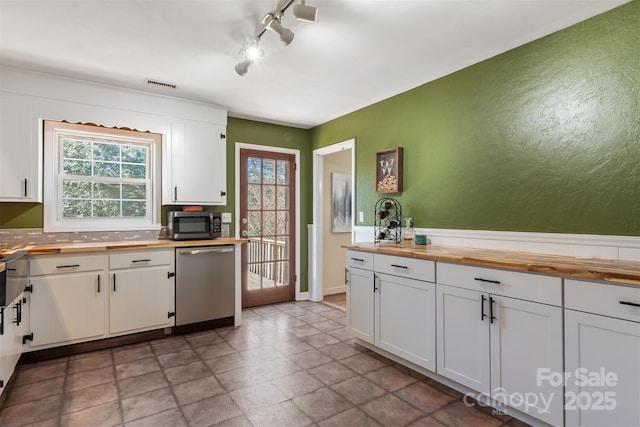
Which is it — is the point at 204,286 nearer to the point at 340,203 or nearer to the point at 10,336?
the point at 10,336

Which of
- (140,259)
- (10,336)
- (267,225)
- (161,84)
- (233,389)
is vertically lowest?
(233,389)

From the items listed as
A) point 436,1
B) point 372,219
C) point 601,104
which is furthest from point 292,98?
point 601,104

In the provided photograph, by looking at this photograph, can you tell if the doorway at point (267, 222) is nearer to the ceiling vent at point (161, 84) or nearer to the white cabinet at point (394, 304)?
the ceiling vent at point (161, 84)

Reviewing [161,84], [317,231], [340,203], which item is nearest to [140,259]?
[161,84]

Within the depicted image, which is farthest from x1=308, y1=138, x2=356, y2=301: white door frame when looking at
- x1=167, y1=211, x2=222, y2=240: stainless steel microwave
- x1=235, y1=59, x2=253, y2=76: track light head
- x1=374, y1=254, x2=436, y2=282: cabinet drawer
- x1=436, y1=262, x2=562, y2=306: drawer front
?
x1=436, y1=262, x2=562, y2=306: drawer front

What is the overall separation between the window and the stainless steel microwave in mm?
356

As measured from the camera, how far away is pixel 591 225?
2102 mm

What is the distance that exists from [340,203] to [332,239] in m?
0.55

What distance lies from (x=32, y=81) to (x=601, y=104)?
435cm

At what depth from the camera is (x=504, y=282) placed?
1954mm

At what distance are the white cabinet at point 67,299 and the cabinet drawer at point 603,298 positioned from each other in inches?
135

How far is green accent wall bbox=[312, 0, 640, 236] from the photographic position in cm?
199

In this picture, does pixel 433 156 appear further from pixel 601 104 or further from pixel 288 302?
pixel 288 302

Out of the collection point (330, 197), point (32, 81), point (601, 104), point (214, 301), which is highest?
point (32, 81)
